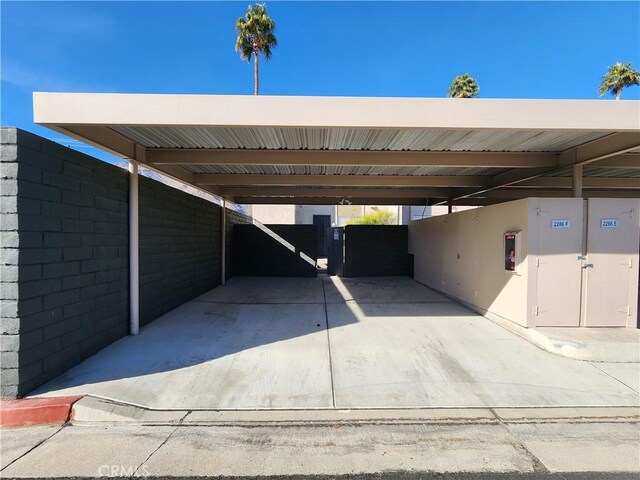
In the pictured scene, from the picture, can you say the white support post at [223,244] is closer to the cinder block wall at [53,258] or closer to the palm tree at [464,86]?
the cinder block wall at [53,258]

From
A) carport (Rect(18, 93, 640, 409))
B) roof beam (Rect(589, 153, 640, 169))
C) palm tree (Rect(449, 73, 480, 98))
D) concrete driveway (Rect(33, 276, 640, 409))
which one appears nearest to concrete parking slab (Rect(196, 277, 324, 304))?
carport (Rect(18, 93, 640, 409))

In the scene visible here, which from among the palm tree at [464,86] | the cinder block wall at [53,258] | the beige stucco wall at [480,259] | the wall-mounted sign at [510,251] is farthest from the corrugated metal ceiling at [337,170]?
the palm tree at [464,86]

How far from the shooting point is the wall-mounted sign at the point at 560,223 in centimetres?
541

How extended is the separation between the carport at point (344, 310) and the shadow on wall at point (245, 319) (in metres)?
0.04

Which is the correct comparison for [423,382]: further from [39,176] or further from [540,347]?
[39,176]

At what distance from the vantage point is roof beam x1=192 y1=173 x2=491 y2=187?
26.2 ft

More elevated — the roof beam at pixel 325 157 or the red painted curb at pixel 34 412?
the roof beam at pixel 325 157

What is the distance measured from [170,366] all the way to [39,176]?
2.63 m

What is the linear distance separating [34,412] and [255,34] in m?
21.0

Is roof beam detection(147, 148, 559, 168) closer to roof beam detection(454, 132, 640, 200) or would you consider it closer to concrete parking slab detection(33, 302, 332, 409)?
roof beam detection(454, 132, 640, 200)

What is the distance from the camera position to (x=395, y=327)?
6.06 m

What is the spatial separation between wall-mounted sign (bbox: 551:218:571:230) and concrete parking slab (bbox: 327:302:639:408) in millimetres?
1914

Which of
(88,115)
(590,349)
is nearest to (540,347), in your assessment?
(590,349)

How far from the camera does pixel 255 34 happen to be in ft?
63.2
